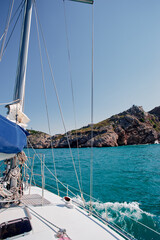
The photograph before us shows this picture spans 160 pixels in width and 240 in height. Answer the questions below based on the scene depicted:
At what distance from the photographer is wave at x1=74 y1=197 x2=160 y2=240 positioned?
4042mm

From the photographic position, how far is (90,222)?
274 centimetres

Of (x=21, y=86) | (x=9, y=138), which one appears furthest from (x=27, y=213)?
(x=21, y=86)

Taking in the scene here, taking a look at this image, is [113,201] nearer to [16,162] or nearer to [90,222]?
[90,222]

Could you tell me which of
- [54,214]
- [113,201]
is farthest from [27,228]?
[113,201]

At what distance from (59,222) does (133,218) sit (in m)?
3.95

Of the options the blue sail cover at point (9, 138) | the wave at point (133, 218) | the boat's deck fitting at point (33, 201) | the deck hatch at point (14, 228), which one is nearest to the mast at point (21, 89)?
the boat's deck fitting at point (33, 201)

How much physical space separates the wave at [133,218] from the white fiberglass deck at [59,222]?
133cm

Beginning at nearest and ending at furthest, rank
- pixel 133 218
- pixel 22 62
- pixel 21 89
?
pixel 21 89
pixel 22 62
pixel 133 218

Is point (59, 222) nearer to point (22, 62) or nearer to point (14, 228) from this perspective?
point (14, 228)

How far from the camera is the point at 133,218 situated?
16.4 ft

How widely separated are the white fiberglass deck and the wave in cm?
133

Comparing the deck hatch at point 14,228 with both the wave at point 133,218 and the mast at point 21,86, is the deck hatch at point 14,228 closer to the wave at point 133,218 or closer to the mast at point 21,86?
the mast at point 21,86

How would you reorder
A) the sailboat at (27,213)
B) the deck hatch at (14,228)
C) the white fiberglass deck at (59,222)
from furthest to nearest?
the white fiberglass deck at (59,222) < the sailboat at (27,213) < the deck hatch at (14,228)

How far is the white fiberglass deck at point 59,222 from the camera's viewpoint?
2.23 m
